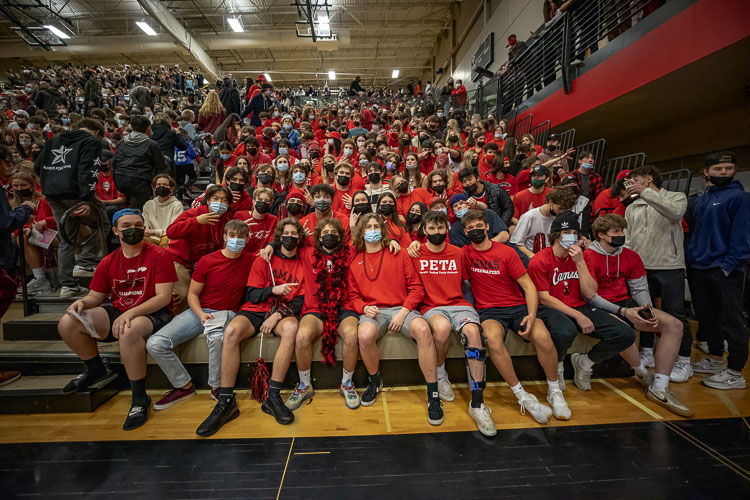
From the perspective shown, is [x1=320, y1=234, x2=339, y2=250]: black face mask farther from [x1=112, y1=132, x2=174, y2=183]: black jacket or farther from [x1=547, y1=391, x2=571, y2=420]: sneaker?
[x1=112, y1=132, x2=174, y2=183]: black jacket

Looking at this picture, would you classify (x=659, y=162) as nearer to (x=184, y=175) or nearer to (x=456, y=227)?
(x=456, y=227)

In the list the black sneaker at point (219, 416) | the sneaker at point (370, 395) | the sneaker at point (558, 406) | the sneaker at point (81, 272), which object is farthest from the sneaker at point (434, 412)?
the sneaker at point (81, 272)

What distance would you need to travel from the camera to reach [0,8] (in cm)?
1460

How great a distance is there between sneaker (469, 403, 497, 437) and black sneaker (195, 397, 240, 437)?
1872mm

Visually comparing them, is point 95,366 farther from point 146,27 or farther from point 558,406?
point 146,27

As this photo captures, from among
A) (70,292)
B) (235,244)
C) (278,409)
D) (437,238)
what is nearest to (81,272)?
(70,292)

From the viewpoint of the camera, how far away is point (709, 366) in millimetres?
3281

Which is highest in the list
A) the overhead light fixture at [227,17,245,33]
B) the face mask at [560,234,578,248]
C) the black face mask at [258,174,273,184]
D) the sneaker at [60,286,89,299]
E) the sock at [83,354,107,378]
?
the overhead light fixture at [227,17,245,33]

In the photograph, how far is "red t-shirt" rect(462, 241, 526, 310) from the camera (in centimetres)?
301

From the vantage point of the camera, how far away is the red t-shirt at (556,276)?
304 cm

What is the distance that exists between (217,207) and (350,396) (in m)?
2.23

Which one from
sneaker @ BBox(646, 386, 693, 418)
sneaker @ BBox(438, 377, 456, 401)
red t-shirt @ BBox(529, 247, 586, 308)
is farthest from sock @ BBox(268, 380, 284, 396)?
sneaker @ BBox(646, 386, 693, 418)

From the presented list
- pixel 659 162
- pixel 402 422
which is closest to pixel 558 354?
pixel 402 422

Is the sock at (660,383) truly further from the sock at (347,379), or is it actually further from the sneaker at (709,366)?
the sock at (347,379)
